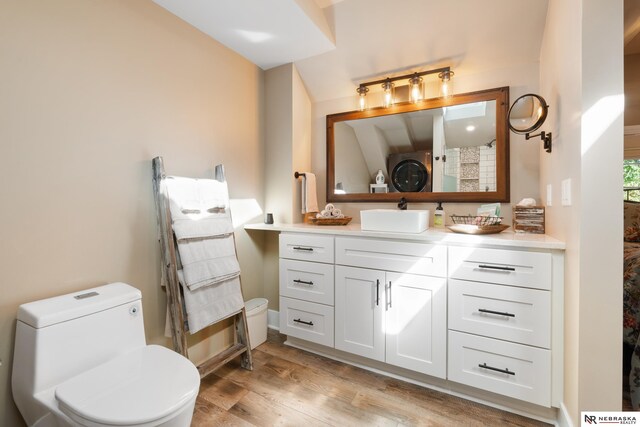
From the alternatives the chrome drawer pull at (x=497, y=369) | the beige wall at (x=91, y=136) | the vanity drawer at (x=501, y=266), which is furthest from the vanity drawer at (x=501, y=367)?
the beige wall at (x=91, y=136)

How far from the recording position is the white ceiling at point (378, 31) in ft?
5.91

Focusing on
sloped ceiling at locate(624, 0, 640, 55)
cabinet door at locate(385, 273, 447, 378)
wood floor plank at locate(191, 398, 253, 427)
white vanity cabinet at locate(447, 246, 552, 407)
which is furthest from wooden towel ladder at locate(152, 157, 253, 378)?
sloped ceiling at locate(624, 0, 640, 55)

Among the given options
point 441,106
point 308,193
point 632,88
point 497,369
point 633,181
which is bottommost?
point 497,369

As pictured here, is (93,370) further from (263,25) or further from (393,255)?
(263,25)

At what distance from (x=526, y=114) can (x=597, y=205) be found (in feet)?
2.58

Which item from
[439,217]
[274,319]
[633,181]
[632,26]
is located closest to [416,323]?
[439,217]

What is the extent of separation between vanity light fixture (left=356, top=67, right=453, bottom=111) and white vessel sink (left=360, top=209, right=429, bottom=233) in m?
0.97

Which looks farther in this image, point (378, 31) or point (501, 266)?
point (378, 31)

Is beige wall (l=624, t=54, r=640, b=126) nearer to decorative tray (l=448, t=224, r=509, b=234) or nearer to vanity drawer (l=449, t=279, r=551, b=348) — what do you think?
decorative tray (l=448, t=224, r=509, b=234)

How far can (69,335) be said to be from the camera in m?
1.17

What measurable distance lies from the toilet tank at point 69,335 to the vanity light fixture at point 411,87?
7.11 feet

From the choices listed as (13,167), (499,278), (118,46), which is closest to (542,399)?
(499,278)

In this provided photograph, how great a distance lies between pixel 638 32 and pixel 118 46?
3794 mm

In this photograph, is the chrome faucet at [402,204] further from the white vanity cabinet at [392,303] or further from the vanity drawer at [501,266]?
the vanity drawer at [501,266]
